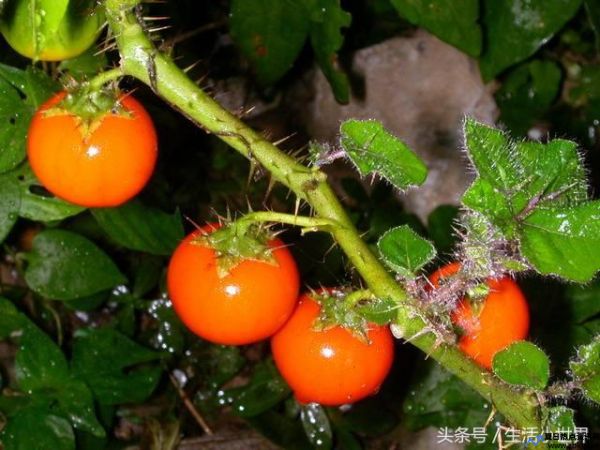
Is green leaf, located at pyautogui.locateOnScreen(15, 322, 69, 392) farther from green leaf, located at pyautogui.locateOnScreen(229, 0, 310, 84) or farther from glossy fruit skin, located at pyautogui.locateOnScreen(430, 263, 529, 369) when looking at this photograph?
glossy fruit skin, located at pyautogui.locateOnScreen(430, 263, 529, 369)

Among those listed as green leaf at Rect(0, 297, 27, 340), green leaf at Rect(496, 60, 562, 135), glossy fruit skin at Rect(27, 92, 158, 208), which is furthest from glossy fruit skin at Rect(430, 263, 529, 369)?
green leaf at Rect(496, 60, 562, 135)

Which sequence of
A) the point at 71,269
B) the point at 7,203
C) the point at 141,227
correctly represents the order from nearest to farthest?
the point at 7,203 → the point at 141,227 → the point at 71,269

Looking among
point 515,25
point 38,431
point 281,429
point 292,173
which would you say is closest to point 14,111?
point 292,173

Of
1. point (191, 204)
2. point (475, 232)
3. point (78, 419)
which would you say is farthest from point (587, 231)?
point (191, 204)

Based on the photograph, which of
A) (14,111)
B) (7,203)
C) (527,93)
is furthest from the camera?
(527,93)

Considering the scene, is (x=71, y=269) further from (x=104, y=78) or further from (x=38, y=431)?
(x=104, y=78)

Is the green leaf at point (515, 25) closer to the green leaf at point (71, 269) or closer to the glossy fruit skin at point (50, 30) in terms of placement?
the green leaf at point (71, 269)
